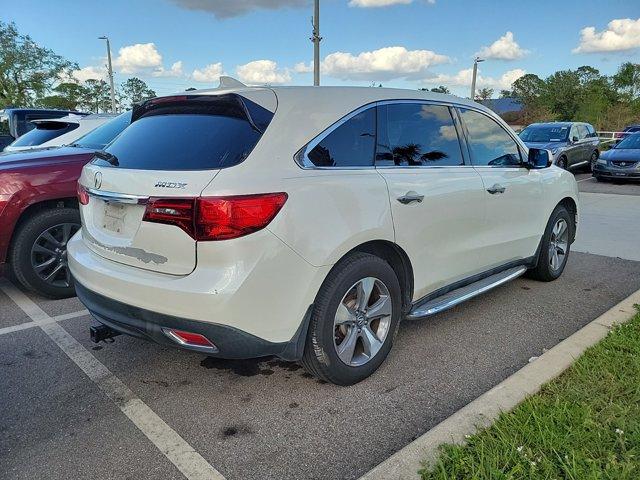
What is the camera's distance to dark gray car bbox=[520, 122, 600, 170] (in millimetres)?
15203

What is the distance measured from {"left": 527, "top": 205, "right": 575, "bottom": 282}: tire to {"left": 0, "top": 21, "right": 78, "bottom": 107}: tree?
158 feet

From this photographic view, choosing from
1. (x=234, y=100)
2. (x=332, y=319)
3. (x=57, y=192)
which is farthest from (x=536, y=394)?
(x=57, y=192)

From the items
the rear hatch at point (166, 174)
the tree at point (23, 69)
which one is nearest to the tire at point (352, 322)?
the rear hatch at point (166, 174)

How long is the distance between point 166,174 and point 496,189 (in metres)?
2.59

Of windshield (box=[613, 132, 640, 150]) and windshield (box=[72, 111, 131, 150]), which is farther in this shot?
windshield (box=[613, 132, 640, 150])

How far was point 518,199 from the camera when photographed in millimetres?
4379

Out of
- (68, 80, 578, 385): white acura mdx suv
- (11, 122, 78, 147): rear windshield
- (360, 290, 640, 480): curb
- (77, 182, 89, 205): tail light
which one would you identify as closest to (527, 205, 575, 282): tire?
(360, 290, 640, 480): curb

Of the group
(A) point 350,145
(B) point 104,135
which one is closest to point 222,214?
(A) point 350,145

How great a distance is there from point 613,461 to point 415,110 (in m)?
2.36

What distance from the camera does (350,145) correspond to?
3059 millimetres

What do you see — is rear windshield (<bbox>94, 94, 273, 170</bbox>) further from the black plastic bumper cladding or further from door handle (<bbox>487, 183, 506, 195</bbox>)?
door handle (<bbox>487, 183, 506, 195</bbox>)

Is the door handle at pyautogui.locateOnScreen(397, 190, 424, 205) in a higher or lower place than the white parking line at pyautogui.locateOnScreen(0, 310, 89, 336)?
higher

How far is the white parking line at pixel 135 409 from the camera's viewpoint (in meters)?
2.43

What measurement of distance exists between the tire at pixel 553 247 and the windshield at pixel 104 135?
4492 mm
